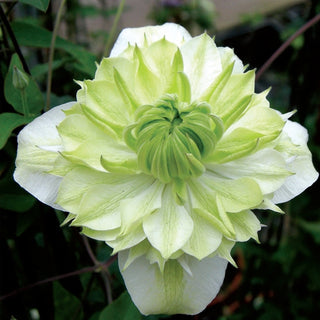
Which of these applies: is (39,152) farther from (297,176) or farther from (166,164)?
(297,176)

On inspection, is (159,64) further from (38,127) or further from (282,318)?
(282,318)

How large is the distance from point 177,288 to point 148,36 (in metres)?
0.23

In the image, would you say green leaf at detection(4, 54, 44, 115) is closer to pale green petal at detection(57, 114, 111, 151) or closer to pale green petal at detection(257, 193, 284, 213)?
pale green petal at detection(57, 114, 111, 151)

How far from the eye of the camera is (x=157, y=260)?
349mm

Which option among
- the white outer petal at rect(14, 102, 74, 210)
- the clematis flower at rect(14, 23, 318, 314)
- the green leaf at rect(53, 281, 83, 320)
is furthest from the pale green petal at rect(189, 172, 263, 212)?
the green leaf at rect(53, 281, 83, 320)

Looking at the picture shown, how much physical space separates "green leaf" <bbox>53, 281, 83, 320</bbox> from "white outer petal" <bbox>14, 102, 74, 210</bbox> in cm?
17

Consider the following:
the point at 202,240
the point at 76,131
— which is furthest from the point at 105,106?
the point at 202,240

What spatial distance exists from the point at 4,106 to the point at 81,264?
9.3 inches

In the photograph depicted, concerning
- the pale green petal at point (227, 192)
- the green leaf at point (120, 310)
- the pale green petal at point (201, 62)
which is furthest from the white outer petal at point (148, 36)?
the green leaf at point (120, 310)

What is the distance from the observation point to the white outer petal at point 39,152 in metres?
0.37

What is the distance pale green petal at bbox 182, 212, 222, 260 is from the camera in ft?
1.12

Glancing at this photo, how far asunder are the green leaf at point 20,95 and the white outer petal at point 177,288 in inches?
7.2

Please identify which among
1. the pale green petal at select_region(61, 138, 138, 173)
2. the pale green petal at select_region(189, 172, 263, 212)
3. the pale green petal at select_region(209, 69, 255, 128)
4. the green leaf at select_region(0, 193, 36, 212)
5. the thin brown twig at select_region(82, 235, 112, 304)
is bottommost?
the thin brown twig at select_region(82, 235, 112, 304)

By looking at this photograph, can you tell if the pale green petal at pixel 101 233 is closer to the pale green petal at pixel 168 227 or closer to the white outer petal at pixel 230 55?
the pale green petal at pixel 168 227
